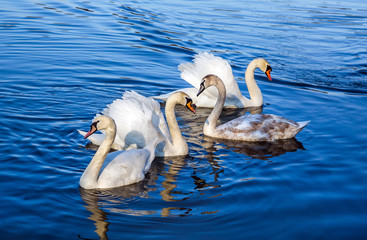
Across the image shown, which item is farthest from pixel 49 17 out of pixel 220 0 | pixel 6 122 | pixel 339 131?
pixel 339 131

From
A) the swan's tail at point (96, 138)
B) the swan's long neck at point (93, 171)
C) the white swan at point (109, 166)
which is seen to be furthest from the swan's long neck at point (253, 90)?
the swan's long neck at point (93, 171)

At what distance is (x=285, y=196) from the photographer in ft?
25.1

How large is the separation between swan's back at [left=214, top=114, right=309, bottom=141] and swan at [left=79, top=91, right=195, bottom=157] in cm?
131

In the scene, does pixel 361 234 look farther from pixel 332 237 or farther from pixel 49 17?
pixel 49 17

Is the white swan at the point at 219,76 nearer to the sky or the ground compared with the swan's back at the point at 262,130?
nearer to the sky

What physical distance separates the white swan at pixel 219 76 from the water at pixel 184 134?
0.41 meters

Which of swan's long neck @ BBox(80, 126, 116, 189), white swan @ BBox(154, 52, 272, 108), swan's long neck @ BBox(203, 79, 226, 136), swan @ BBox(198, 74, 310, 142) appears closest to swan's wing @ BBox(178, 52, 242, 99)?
white swan @ BBox(154, 52, 272, 108)

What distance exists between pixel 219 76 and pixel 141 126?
390cm

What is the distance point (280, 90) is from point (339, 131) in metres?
3.49

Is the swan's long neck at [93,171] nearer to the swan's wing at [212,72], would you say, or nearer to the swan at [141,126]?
the swan at [141,126]

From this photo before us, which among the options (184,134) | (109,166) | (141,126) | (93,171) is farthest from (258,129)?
(93,171)

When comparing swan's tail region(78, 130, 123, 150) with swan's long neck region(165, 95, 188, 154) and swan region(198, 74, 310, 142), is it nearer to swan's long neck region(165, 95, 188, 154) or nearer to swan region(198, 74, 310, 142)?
swan's long neck region(165, 95, 188, 154)

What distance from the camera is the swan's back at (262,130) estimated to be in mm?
10281

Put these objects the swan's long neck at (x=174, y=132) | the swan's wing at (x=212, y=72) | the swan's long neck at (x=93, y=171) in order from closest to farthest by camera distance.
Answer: the swan's long neck at (x=93, y=171)
the swan's long neck at (x=174, y=132)
the swan's wing at (x=212, y=72)
